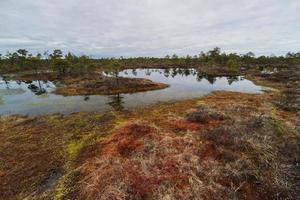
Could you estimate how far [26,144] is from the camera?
1550cm

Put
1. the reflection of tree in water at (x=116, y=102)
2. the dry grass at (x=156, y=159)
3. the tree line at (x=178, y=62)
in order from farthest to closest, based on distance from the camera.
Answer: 1. the tree line at (x=178, y=62)
2. the reflection of tree in water at (x=116, y=102)
3. the dry grass at (x=156, y=159)

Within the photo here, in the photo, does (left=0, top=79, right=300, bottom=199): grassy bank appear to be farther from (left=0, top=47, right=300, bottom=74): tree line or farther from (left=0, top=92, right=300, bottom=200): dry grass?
(left=0, top=47, right=300, bottom=74): tree line

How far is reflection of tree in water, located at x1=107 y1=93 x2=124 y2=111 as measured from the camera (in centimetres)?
2648

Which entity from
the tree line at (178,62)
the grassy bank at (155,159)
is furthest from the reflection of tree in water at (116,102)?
the tree line at (178,62)

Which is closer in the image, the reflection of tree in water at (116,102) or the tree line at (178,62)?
the reflection of tree in water at (116,102)

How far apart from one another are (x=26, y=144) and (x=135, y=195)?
466 inches

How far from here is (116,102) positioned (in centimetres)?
2944

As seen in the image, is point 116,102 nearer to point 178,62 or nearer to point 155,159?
point 155,159

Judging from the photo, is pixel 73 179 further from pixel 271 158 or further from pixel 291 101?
pixel 291 101

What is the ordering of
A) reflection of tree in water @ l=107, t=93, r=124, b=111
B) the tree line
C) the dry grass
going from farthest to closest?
the tree line, reflection of tree in water @ l=107, t=93, r=124, b=111, the dry grass

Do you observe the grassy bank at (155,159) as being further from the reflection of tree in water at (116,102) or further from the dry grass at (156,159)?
the reflection of tree in water at (116,102)

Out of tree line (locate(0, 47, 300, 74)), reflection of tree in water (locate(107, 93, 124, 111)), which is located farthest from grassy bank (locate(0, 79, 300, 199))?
tree line (locate(0, 47, 300, 74))

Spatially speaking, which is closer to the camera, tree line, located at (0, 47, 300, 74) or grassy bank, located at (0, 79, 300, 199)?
grassy bank, located at (0, 79, 300, 199)

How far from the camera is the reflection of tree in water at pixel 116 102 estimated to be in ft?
86.9
